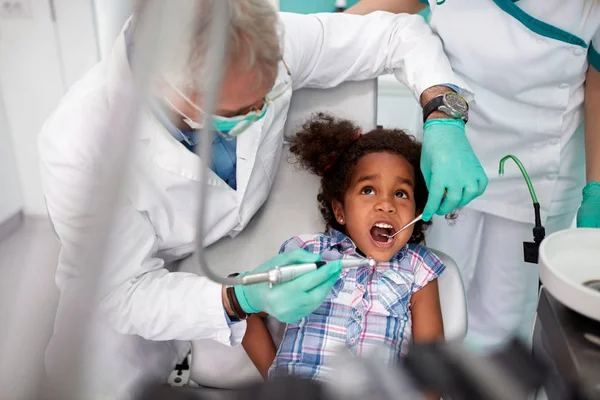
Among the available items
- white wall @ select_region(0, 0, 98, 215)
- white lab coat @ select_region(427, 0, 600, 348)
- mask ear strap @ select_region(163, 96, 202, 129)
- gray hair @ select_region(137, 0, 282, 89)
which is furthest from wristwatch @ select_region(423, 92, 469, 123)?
white wall @ select_region(0, 0, 98, 215)

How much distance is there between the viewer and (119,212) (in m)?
0.59

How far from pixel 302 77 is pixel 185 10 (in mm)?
696

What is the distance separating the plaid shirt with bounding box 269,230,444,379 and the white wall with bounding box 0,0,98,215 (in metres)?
0.71

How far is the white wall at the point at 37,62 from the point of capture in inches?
23.0

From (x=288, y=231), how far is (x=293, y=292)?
0.44m

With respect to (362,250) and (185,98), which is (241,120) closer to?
(185,98)

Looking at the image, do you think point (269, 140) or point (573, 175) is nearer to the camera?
point (269, 140)

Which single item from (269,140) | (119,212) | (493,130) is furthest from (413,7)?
(119,212)

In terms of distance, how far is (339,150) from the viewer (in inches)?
54.1

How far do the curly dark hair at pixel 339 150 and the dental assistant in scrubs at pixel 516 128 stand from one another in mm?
163

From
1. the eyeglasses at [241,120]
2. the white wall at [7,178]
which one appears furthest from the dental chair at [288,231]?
the white wall at [7,178]

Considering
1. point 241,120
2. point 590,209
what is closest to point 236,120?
point 241,120

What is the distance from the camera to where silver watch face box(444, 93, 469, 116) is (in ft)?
3.82

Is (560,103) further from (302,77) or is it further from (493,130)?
(302,77)
